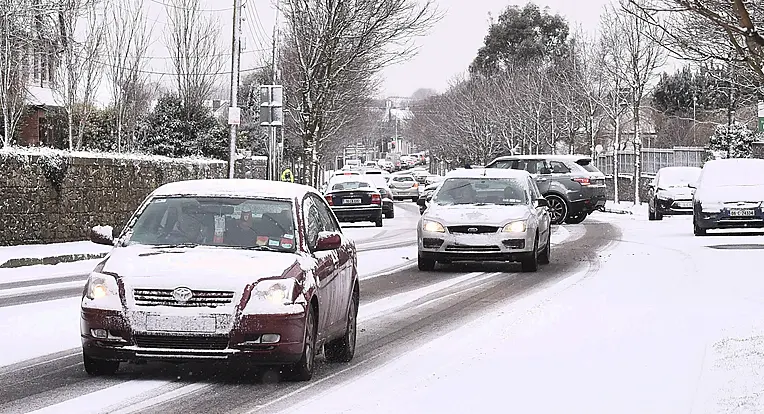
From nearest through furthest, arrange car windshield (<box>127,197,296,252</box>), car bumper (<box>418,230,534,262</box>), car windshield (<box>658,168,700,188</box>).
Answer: car windshield (<box>127,197,296,252</box>)
car bumper (<box>418,230,534,262</box>)
car windshield (<box>658,168,700,188</box>)

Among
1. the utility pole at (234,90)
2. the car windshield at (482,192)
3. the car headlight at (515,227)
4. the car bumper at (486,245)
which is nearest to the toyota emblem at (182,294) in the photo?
the car bumper at (486,245)

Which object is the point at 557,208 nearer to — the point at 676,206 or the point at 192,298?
the point at 676,206

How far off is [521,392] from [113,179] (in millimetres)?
20606

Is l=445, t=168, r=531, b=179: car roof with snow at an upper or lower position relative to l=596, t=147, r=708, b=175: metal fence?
lower

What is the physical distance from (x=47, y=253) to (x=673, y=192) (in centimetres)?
1939

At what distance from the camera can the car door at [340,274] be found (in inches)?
389

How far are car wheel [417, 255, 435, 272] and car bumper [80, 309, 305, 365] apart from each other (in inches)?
426

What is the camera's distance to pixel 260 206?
32.1 ft

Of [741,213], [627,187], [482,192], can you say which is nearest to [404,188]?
[627,187]

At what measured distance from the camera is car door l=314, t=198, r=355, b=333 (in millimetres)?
9883

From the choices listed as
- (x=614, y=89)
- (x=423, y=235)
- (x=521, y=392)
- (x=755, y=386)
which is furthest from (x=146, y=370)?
(x=614, y=89)

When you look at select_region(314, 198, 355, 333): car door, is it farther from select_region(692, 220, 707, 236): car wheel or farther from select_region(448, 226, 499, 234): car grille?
select_region(692, 220, 707, 236): car wheel

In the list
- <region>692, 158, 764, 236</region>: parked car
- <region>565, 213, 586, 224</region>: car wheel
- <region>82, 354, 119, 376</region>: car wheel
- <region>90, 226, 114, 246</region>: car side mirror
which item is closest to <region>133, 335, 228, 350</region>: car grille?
<region>82, 354, 119, 376</region>: car wheel

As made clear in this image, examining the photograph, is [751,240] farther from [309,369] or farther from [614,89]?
[614,89]
